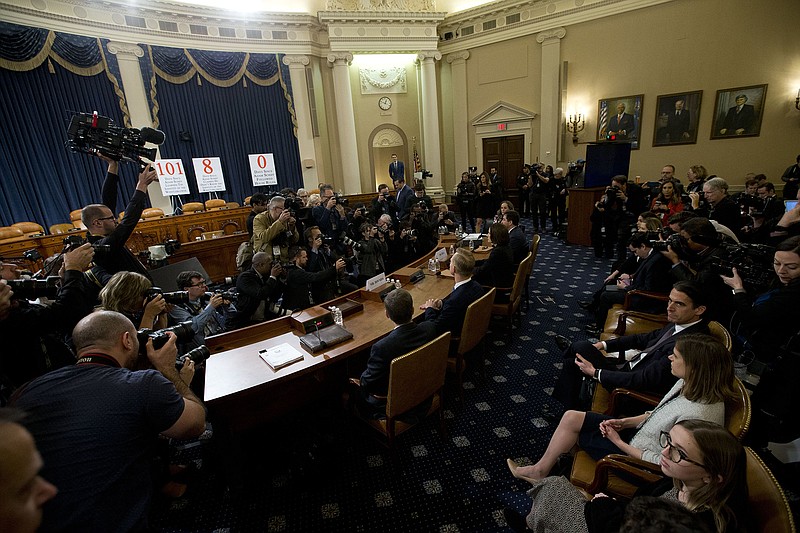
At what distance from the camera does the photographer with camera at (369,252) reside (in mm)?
4762

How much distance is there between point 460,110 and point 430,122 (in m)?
1.13

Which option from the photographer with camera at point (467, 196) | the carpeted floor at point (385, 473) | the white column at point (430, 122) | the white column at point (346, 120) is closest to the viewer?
the carpeted floor at point (385, 473)

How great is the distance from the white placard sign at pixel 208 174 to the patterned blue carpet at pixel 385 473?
8.76 metres

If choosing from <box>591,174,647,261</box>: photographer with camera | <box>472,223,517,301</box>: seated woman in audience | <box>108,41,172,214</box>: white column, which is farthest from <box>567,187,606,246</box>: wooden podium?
<box>108,41,172,214</box>: white column

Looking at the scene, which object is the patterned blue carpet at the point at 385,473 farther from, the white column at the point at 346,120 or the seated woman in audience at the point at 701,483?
the white column at the point at 346,120

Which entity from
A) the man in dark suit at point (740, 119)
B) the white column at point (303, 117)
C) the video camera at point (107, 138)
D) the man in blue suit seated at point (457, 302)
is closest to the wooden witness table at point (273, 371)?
the man in blue suit seated at point (457, 302)

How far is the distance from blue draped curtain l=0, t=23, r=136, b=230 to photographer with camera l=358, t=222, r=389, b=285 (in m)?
7.40

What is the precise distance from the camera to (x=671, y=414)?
167 centimetres

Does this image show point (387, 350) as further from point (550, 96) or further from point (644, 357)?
point (550, 96)

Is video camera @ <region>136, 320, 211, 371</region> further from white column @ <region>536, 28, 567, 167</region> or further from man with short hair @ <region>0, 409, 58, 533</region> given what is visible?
white column @ <region>536, 28, 567, 167</region>

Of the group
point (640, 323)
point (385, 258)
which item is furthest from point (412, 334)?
point (385, 258)

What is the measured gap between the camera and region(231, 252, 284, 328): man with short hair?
128 inches

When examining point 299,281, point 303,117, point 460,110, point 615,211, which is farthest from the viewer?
point 460,110

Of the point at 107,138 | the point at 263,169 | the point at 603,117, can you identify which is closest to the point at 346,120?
the point at 263,169
